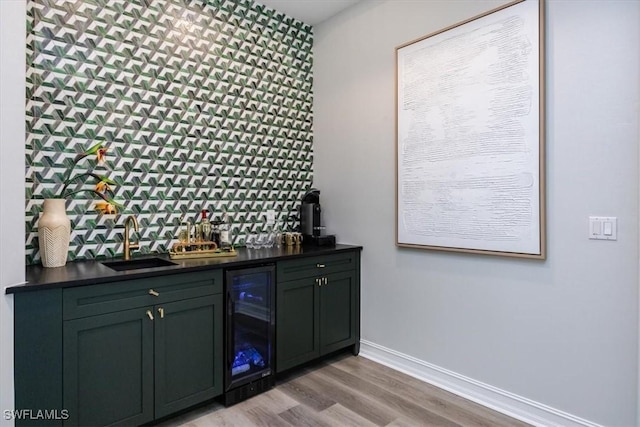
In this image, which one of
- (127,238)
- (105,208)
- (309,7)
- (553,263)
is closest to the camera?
(553,263)

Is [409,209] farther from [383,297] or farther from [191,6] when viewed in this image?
[191,6]

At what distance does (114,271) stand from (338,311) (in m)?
1.72

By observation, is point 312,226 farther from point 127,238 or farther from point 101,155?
point 101,155

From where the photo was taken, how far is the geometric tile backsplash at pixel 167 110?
7.32 ft

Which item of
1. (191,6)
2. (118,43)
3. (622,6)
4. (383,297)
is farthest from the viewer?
(383,297)

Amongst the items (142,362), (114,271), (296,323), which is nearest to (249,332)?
(296,323)

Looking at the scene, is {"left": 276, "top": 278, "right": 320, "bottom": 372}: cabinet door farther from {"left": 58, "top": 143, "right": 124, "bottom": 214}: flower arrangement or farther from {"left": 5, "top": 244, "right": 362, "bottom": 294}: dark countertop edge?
{"left": 58, "top": 143, "right": 124, "bottom": 214}: flower arrangement

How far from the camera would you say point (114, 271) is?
198 centimetres

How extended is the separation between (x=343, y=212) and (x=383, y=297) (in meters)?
0.83

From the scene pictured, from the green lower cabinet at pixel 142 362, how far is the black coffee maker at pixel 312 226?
1.17 metres

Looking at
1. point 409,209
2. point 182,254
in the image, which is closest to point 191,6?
point 182,254

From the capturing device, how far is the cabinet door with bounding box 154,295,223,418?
206cm

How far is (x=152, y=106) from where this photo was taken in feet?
8.61

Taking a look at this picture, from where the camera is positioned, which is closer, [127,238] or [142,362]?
[142,362]
